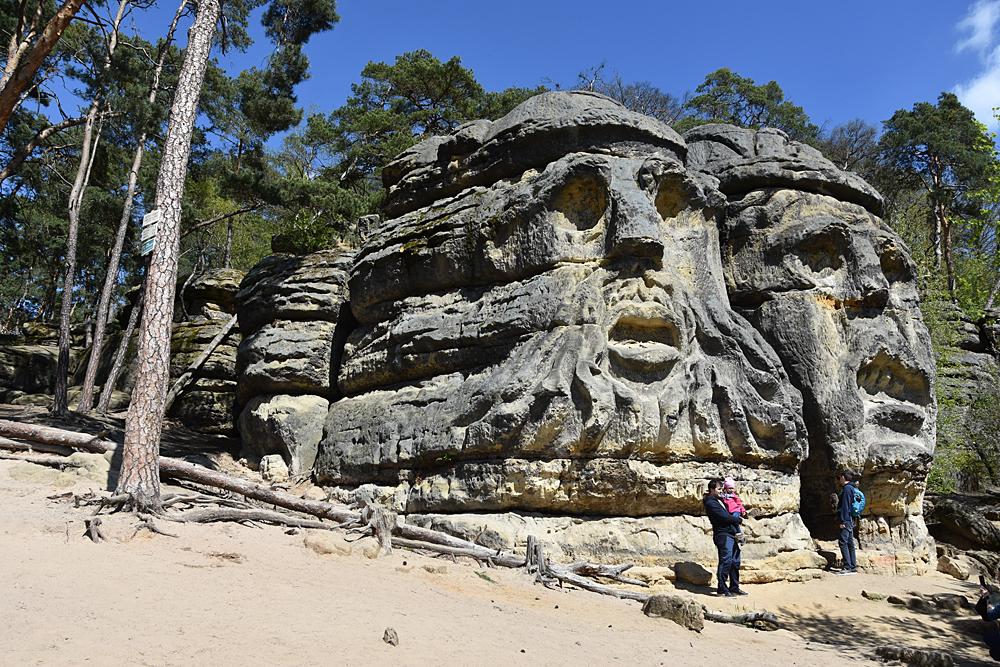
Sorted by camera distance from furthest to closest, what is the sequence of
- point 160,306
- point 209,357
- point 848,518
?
1. point 209,357
2. point 848,518
3. point 160,306

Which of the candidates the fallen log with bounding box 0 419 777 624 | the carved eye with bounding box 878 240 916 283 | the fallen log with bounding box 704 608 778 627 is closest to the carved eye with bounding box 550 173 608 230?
the fallen log with bounding box 0 419 777 624

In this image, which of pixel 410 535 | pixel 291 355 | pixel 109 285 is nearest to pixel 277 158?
pixel 109 285

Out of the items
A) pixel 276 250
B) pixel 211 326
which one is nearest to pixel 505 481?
pixel 276 250

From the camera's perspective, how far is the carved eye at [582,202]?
11.7m

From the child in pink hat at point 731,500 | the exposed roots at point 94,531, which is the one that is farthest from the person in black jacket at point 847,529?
the exposed roots at point 94,531

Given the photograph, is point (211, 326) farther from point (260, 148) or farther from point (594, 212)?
point (594, 212)

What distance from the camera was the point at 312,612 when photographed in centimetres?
601

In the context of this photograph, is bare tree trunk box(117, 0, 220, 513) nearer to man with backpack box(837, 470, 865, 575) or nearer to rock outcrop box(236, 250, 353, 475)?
rock outcrop box(236, 250, 353, 475)

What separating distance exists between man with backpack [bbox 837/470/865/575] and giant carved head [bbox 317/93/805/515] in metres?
1.10

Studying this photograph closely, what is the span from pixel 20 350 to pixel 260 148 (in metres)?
12.2

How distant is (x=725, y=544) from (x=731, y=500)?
649mm

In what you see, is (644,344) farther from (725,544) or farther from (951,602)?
(951,602)

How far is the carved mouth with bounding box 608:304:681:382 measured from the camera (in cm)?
1075

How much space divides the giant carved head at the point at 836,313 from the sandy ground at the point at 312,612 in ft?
10.9
